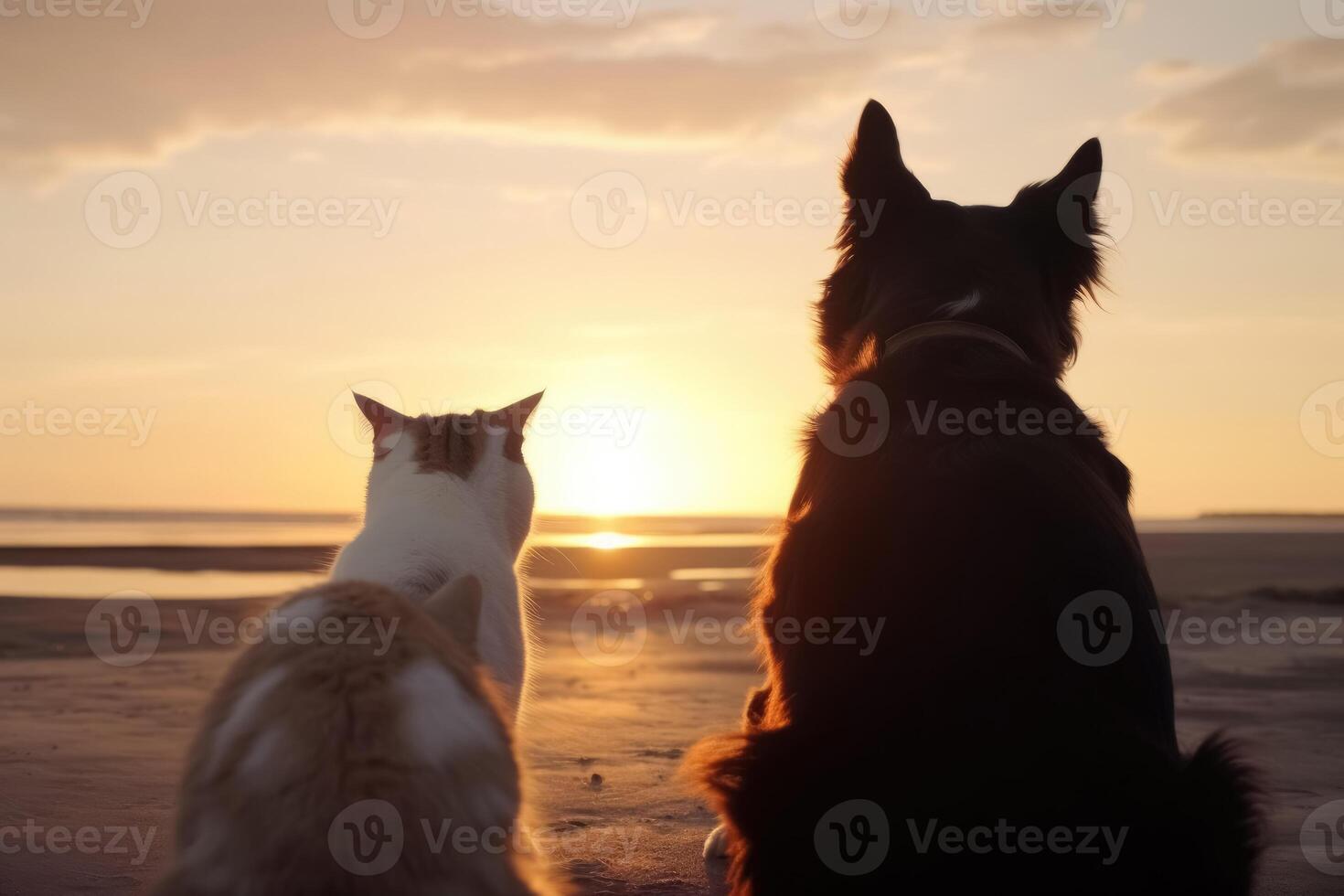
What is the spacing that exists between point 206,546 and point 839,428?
21443 millimetres

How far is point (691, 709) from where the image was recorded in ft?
23.8

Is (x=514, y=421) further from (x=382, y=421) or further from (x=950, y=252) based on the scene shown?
(x=950, y=252)

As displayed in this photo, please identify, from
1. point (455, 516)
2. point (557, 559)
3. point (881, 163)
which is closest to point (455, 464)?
point (455, 516)

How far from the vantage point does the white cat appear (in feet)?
12.1

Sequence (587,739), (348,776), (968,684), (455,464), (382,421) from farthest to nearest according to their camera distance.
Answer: (587,739) → (382,421) → (455,464) → (968,684) → (348,776)

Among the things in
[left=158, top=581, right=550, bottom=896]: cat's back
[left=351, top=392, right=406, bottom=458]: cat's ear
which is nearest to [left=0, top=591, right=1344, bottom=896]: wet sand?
[left=158, top=581, right=550, bottom=896]: cat's back

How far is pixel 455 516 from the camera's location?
4219 millimetres

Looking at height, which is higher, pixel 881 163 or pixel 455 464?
pixel 881 163

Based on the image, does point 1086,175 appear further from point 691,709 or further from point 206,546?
point 206,546

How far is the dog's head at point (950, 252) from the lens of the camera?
13.3 ft

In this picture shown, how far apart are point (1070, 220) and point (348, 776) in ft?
11.2

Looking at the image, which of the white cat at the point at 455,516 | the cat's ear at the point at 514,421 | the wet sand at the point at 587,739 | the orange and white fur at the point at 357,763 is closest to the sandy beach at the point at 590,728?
the wet sand at the point at 587,739

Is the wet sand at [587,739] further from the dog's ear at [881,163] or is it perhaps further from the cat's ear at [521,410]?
the dog's ear at [881,163]

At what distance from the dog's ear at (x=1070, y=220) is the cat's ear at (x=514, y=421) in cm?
221
